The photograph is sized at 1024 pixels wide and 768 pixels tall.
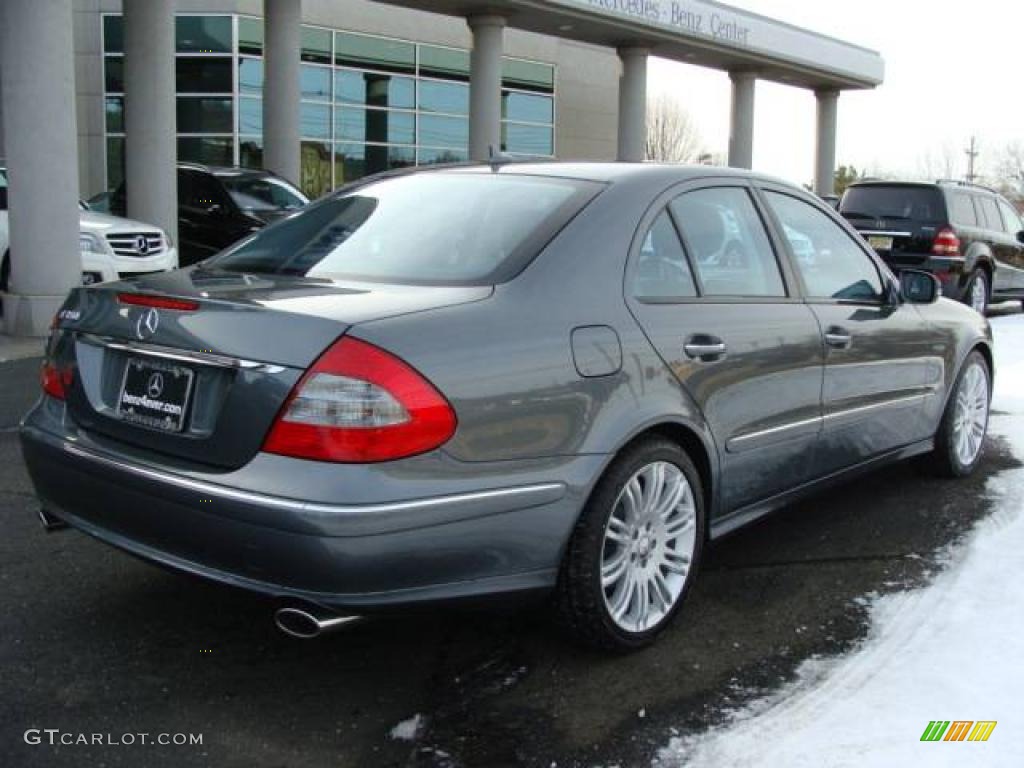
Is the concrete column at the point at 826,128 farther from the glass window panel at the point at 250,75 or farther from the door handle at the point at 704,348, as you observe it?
the door handle at the point at 704,348

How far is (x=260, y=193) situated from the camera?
48.0 feet

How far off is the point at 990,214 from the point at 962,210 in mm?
1192

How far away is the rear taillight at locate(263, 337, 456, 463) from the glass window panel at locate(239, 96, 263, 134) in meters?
23.8

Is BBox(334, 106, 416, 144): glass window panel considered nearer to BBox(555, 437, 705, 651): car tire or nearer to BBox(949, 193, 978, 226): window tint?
BBox(949, 193, 978, 226): window tint

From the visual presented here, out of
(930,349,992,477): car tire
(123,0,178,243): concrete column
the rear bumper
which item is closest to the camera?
the rear bumper

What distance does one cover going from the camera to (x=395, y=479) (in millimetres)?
2684

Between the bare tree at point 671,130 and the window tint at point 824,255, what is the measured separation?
160ft

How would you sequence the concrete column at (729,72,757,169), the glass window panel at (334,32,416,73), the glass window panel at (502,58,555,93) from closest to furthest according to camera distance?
the concrete column at (729,72,757,169), the glass window panel at (334,32,416,73), the glass window panel at (502,58,555,93)

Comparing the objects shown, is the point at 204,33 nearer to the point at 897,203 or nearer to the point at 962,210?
the point at 897,203

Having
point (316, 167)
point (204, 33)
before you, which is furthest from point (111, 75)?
point (316, 167)

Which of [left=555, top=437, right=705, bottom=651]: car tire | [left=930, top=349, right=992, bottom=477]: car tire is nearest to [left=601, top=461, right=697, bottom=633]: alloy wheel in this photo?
[left=555, top=437, right=705, bottom=651]: car tire

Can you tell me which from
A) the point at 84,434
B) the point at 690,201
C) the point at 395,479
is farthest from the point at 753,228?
the point at 84,434

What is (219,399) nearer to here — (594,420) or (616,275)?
(594,420)

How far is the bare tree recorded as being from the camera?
52.2 metres
